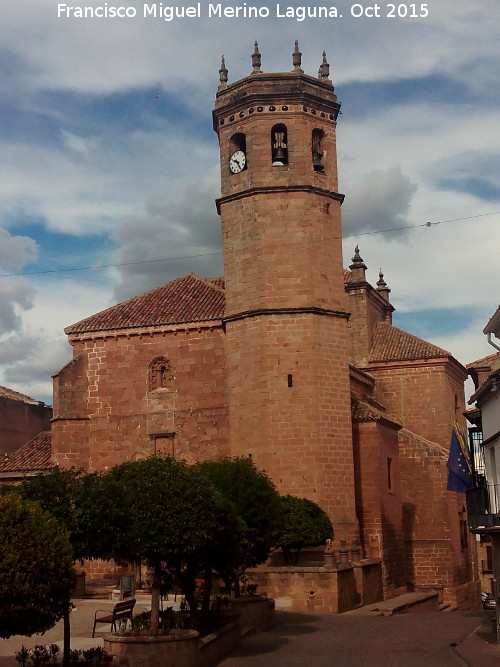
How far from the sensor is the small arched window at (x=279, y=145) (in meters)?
29.4

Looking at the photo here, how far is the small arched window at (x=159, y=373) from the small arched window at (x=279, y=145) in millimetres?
7957

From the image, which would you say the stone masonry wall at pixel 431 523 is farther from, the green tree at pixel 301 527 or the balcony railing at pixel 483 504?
the balcony railing at pixel 483 504

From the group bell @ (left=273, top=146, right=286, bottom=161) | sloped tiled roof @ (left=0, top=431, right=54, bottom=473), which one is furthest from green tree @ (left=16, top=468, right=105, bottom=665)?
bell @ (left=273, top=146, right=286, bottom=161)

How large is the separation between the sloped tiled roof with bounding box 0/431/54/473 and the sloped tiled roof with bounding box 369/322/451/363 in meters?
15.1

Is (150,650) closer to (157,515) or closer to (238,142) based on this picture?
(157,515)

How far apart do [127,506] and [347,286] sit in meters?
27.4

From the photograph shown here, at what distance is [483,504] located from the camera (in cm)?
2058

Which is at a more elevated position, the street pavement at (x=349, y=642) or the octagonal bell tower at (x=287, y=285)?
the octagonal bell tower at (x=287, y=285)

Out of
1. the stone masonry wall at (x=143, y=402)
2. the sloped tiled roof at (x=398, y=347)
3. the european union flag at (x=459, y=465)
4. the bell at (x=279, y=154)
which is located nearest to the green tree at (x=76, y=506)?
the european union flag at (x=459, y=465)

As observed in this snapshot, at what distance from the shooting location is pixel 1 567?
11.5 meters

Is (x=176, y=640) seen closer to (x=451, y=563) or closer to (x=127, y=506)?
(x=127, y=506)

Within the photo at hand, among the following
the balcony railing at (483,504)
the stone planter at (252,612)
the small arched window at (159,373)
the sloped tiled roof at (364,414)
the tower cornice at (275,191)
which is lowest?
the stone planter at (252,612)

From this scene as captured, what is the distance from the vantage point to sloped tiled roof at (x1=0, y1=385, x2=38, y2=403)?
36.8 m

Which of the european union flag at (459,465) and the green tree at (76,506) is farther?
the european union flag at (459,465)
